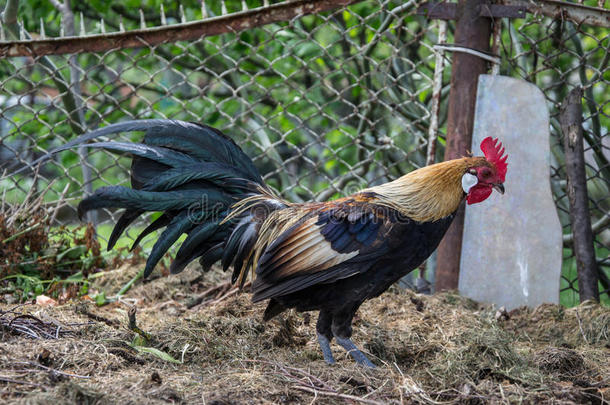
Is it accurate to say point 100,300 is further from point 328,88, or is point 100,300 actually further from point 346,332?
point 328,88

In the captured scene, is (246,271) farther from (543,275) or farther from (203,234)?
(543,275)

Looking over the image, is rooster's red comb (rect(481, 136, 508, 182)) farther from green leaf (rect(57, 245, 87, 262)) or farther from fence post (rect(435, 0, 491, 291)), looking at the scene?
green leaf (rect(57, 245, 87, 262))

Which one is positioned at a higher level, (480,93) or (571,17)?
(571,17)

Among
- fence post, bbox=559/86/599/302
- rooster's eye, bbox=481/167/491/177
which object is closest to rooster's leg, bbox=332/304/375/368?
rooster's eye, bbox=481/167/491/177

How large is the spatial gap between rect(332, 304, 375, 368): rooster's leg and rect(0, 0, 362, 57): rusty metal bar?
105 inches

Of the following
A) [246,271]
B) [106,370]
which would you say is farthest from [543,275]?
[106,370]

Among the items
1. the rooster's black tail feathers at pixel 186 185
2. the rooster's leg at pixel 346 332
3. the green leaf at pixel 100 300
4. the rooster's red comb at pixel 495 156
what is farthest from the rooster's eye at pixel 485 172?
the green leaf at pixel 100 300

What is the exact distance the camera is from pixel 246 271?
4066mm

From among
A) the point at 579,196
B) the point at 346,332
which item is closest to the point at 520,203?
the point at 579,196

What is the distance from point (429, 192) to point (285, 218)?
87cm

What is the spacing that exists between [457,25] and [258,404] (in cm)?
348

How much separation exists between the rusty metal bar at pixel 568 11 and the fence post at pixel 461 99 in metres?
0.32

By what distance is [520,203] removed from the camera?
→ 5.02 meters

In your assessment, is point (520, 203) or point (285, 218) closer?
point (285, 218)
